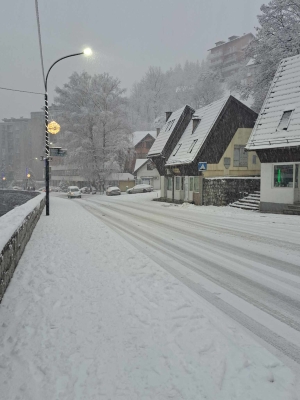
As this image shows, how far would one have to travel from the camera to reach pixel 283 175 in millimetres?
16500

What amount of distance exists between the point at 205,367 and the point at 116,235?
775cm

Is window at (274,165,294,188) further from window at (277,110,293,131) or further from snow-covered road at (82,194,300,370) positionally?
snow-covered road at (82,194,300,370)

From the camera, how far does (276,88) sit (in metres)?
18.6

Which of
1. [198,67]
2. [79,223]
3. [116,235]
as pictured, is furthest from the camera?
[198,67]

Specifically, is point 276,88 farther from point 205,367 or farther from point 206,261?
point 205,367

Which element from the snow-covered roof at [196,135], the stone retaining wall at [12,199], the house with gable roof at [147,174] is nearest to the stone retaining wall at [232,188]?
the snow-covered roof at [196,135]

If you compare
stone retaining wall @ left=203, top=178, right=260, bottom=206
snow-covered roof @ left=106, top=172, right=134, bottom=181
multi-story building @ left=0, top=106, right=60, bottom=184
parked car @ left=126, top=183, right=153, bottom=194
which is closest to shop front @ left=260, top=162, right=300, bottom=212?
stone retaining wall @ left=203, top=178, right=260, bottom=206

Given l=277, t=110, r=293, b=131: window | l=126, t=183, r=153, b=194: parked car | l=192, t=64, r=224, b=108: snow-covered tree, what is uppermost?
l=192, t=64, r=224, b=108: snow-covered tree

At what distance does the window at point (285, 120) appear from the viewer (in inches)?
646

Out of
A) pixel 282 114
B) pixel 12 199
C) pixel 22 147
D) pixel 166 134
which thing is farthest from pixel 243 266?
pixel 22 147

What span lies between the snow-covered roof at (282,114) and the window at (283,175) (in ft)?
4.83

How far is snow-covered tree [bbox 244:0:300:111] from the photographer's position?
78.6 feet

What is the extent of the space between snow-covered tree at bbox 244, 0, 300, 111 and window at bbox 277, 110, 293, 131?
1102 centimetres

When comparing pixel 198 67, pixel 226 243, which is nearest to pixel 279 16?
pixel 226 243
